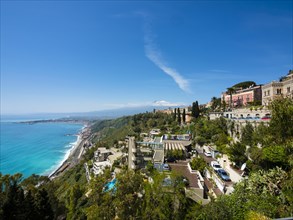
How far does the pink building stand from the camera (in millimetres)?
31161

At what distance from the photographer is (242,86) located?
46281mm

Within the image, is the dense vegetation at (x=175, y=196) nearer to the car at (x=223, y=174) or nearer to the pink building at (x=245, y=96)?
the car at (x=223, y=174)

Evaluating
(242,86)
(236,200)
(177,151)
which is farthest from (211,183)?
(242,86)

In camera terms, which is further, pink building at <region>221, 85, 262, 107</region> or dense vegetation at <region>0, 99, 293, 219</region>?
pink building at <region>221, 85, 262, 107</region>

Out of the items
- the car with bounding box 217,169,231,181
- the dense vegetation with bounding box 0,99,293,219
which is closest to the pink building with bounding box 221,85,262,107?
the car with bounding box 217,169,231,181

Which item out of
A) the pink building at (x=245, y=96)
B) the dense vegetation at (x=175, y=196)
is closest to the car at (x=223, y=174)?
the dense vegetation at (x=175, y=196)

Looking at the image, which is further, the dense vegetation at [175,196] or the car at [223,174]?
the car at [223,174]

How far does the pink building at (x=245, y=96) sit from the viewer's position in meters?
31.2

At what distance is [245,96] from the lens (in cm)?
3356

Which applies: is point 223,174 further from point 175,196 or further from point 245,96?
point 245,96

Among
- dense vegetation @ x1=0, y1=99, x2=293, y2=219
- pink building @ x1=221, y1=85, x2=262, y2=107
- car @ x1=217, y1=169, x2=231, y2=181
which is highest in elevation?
pink building @ x1=221, y1=85, x2=262, y2=107

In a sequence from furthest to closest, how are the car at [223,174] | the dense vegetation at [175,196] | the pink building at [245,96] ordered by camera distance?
1. the pink building at [245,96]
2. the car at [223,174]
3. the dense vegetation at [175,196]

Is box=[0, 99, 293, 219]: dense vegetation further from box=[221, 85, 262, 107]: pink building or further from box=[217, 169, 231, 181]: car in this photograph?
box=[221, 85, 262, 107]: pink building

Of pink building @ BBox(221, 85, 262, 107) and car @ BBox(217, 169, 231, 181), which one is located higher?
pink building @ BBox(221, 85, 262, 107)
